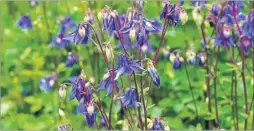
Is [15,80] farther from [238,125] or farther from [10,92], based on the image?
[238,125]

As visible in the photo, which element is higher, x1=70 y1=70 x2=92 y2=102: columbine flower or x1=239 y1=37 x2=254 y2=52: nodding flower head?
x1=239 y1=37 x2=254 y2=52: nodding flower head

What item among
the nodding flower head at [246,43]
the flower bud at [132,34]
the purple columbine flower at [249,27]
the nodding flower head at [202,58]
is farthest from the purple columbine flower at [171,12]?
the nodding flower head at [202,58]

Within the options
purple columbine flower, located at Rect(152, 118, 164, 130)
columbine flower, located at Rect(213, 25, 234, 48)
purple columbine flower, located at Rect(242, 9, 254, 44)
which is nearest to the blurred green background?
columbine flower, located at Rect(213, 25, 234, 48)

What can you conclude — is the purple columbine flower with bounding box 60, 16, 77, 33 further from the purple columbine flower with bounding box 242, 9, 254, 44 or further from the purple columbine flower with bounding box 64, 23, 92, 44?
the purple columbine flower with bounding box 64, 23, 92, 44

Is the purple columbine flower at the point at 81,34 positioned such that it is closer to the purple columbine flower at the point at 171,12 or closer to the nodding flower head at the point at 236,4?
the purple columbine flower at the point at 171,12

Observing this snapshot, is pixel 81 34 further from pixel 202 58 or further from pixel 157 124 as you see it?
pixel 202 58

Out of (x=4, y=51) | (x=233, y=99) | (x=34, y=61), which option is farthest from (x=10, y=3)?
(x=233, y=99)
